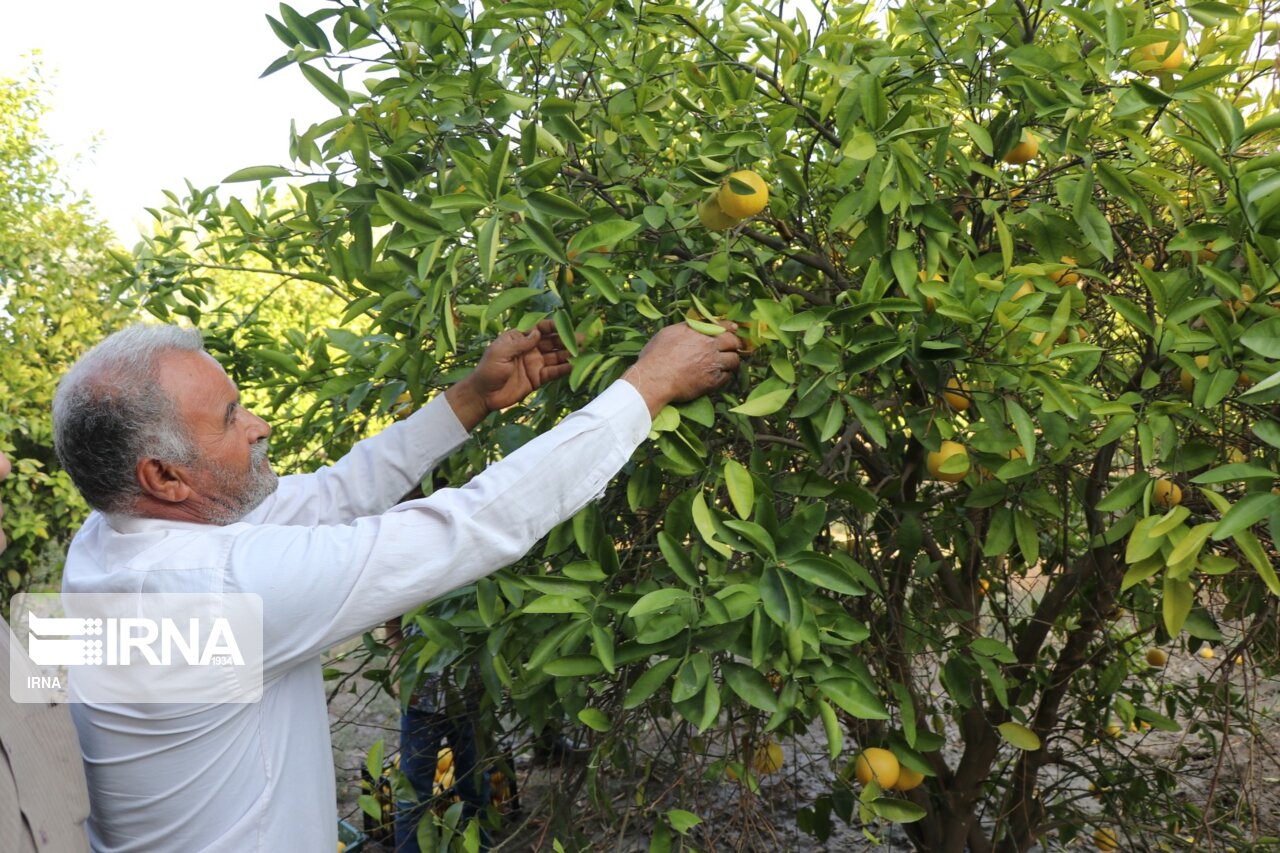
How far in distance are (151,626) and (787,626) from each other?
2.80 feet

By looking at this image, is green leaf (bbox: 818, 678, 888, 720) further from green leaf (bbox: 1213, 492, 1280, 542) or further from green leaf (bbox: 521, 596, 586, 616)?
green leaf (bbox: 1213, 492, 1280, 542)

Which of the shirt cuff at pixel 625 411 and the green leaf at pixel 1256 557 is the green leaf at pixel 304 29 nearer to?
the shirt cuff at pixel 625 411

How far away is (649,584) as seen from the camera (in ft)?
5.25

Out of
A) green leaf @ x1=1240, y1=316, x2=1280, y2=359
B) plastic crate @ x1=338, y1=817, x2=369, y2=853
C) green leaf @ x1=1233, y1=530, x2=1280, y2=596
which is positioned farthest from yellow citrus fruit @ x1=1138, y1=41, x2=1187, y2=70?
plastic crate @ x1=338, y1=817, x2=369, y2=853

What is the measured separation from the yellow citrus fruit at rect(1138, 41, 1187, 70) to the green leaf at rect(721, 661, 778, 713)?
1058 mm

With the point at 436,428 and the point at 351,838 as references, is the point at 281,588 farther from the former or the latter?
the point at 351,838

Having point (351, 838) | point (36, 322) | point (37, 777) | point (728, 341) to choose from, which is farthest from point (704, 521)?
point (36, 322)

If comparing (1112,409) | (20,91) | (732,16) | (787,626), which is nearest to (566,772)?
(787,626)

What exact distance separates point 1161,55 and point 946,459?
2.28ft

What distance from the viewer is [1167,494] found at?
5.28ft

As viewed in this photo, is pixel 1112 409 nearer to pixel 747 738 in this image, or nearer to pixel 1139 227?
pixel 1139 227

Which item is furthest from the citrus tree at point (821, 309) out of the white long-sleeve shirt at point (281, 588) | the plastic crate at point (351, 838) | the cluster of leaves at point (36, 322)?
the cluster of leaves at point (36, 322)

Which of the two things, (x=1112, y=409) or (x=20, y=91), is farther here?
(x=20, y=91)

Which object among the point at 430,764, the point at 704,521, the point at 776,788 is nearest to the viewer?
the point at 704,521
